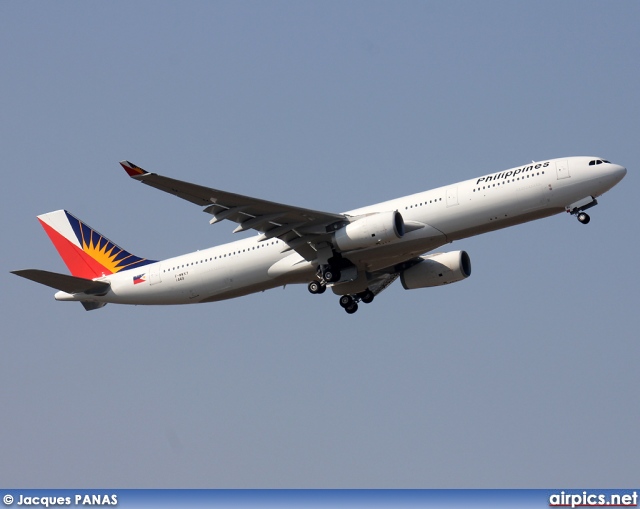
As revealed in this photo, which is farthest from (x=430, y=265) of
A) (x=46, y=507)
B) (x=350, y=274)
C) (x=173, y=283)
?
(x=46, y=507)

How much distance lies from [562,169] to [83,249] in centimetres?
2323

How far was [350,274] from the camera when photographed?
146 ft

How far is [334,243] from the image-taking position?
43188mm

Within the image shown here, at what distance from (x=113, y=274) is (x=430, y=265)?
14609mm

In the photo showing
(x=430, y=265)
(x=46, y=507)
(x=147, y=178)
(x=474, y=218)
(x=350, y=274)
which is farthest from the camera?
(x=430, y=265)

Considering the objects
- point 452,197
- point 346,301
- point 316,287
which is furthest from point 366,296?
point 452,197

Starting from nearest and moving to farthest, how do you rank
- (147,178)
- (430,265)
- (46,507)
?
(46,507) → (147,178) → (430,265)

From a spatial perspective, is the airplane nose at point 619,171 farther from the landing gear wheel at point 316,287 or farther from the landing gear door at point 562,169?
the landing gear wheel at point 316,287

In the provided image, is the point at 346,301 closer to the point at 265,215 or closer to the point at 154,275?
the point at 265,215

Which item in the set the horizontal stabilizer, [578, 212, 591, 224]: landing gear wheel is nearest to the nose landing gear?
[578, 212, 591, 224]: landing gear wheel

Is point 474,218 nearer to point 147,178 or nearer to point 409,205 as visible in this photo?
point 409,205

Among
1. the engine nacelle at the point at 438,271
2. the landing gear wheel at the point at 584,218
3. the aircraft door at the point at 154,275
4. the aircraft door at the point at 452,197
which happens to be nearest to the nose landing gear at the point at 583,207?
the landing gear wheel at the point at 584,218

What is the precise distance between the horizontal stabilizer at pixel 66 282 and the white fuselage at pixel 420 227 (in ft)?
7.14

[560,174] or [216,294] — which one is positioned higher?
[560,174]
